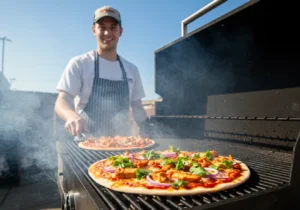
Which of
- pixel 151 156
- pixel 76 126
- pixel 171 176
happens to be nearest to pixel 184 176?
pixel 171 176

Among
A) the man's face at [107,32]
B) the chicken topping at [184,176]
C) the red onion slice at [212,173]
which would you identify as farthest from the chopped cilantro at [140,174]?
the man's face at [107,32]

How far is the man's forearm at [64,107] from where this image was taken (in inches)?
138

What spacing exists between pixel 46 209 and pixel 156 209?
524cm

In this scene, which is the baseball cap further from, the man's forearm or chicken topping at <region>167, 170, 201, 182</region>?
chicken topping at <region>167, 170, 201, 182</region>

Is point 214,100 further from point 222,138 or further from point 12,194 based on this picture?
point 12,194

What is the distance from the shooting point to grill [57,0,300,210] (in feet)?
4.72

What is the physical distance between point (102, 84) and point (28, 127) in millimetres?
4685

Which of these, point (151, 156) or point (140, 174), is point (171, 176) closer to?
point (140, 174)

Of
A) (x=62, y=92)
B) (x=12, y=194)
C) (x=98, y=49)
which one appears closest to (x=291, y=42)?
(x=98, y=49)

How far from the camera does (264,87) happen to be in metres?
3.13

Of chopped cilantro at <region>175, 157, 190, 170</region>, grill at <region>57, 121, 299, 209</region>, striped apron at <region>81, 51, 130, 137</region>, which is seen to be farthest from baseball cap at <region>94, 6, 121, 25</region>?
chopped cilantro at <region>175, 157, 190, 170</region>

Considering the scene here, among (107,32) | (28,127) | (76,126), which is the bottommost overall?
(28,127)

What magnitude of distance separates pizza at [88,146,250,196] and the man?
189cm

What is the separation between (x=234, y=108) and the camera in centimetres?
356
